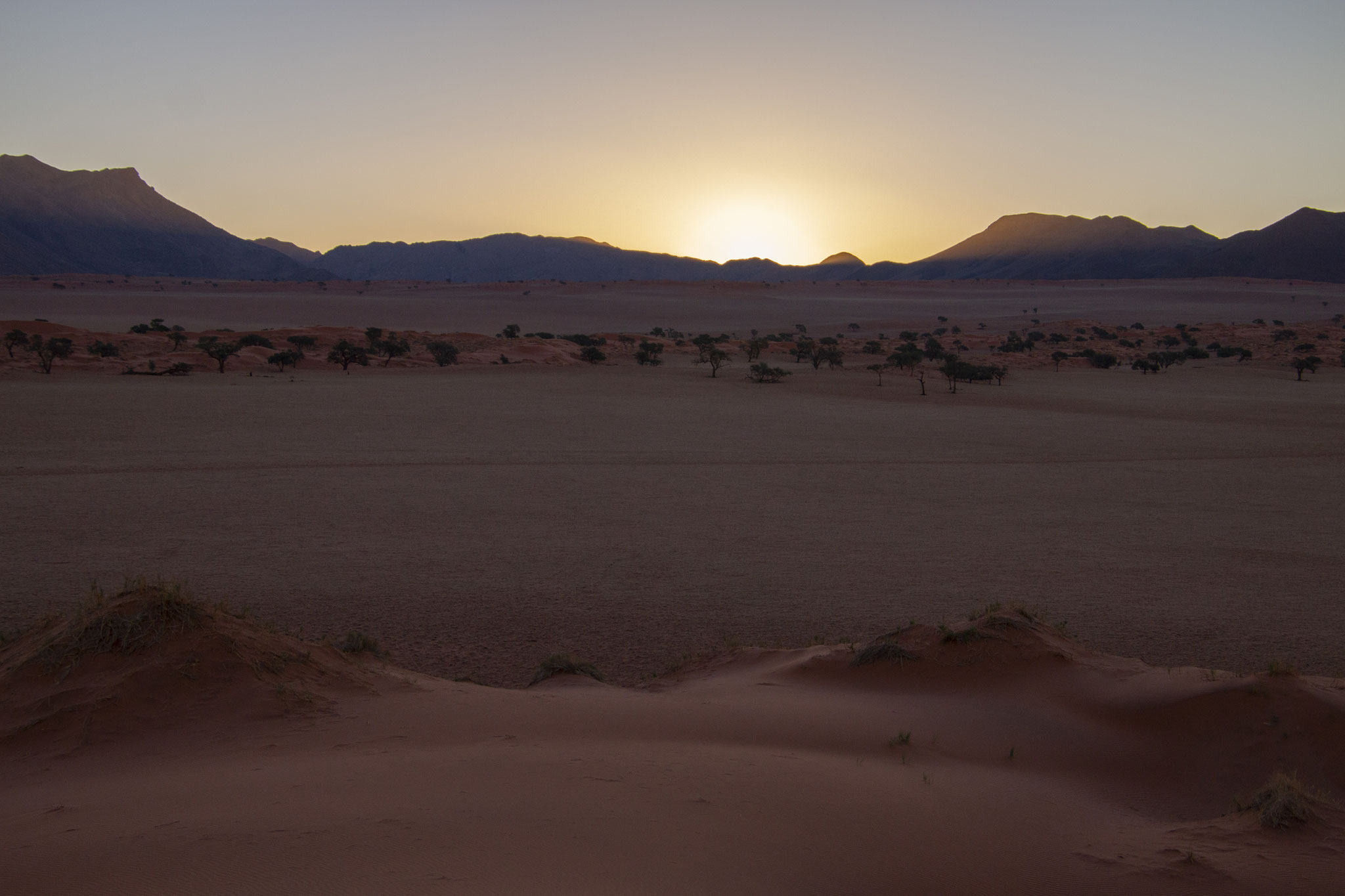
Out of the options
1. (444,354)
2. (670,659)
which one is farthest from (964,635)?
(444,354)

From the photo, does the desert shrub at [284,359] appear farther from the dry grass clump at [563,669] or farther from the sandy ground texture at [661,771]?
the dry grass clump at [563,669]

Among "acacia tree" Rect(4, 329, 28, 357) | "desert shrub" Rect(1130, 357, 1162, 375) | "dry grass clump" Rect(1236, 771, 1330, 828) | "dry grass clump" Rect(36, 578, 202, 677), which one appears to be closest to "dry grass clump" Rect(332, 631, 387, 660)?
"dry grass clump" Rect(36, 578, 202, 677)

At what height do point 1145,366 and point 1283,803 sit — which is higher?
point 1145,366

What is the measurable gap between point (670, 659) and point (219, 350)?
119ft

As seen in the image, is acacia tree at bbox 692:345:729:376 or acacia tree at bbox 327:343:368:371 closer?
acacia tree at bbox 692:345:729:376

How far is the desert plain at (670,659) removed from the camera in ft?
14.0

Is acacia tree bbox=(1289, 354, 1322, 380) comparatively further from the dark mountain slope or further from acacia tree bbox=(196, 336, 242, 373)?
the dark mountain slope

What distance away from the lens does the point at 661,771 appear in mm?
5129

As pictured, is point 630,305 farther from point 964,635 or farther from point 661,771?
point 661,771

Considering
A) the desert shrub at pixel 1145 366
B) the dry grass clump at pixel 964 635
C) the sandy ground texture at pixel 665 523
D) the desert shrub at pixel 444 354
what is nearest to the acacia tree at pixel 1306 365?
the desert shrub at pixel 1145 366

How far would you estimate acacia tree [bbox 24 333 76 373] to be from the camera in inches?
1390

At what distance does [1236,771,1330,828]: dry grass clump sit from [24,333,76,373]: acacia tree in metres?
41.5

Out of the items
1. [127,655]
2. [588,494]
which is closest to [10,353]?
[588,494]

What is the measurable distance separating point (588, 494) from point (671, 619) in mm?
6196
